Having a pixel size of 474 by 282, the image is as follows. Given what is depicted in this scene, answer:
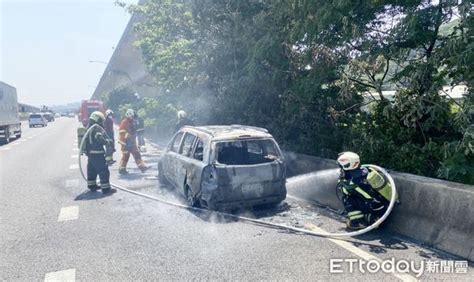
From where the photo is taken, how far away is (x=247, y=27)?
1004 cm

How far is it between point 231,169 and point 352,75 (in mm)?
3451

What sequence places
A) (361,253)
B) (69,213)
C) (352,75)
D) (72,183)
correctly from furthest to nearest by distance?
(72,183) → (352,75) → (69,213) → (361,253)

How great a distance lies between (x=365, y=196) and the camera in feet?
17.3

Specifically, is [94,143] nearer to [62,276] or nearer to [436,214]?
[62,276]

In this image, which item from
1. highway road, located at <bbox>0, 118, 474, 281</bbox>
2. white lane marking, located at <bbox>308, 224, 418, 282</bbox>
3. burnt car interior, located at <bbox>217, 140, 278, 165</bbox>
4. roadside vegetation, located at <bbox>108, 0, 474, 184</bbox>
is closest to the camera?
white lane marking, located at <bbox>308, 224, 418, 282</bbox>

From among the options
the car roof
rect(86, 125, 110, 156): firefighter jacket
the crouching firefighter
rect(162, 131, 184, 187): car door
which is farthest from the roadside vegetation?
rect(86, 125, 110, 156): firefighter jacket

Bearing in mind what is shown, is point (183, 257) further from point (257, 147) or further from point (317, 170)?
point (317, 170)

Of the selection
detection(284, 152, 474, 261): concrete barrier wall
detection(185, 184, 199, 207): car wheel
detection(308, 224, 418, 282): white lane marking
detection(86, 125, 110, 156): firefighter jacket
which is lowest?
detection(308, 224, 418, 282): white lane marking

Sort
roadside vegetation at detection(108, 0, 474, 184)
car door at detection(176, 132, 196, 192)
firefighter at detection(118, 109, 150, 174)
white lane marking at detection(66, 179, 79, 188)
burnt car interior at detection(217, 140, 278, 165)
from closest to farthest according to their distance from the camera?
roadside vegetation at detection(108, 0, 474, 184)
burnt car interior at detection(217, 140, 278, 165)
car door at detection(176, 132, 196, 192)
white lane marking at detection(66, 179, 79, 188)
firefighter at detection(118, 109, 150, 174)

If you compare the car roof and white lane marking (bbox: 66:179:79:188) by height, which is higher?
the car roof

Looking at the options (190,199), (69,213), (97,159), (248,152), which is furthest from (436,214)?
(97,159)

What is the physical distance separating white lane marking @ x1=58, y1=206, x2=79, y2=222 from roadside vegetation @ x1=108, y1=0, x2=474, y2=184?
17.3ft

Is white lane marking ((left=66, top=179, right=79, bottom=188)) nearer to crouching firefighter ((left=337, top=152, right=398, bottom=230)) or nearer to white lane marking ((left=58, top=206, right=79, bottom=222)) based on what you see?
white lane marking ((left=58, top=206, right=79, bottom=222))

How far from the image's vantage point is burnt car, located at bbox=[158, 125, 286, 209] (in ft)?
20.3
